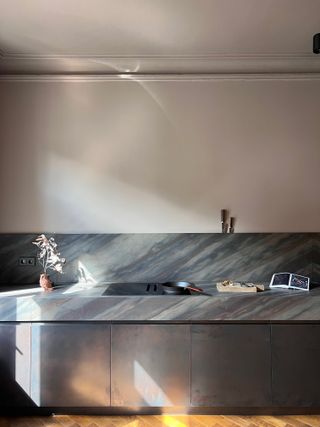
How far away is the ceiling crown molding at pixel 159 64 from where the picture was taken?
8.18 feet

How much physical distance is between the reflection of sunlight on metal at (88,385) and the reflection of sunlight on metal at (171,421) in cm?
41

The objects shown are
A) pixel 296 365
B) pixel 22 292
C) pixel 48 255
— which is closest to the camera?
pixel 296 365

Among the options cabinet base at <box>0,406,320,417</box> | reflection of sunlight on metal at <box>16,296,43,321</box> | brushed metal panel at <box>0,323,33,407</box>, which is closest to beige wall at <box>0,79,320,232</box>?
reflection of sunlight on metal at <box>16,296,43,321</box>

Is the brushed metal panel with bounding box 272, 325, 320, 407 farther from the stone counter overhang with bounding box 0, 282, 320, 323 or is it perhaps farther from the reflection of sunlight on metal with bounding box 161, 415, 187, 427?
the reflection of sunlight on metal with bounding box 161, 415, 187, 427

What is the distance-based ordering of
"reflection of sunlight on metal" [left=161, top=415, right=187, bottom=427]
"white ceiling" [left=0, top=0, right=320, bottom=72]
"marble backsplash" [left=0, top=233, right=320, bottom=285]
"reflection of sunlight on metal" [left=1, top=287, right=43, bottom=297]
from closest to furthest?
"white ceiling" [left=0, top=0, right=320, bottom=72], "reflection of sunlight on metal" [left=161, top=415, right=187, bottom=427], "reflection of sunlight on metal" [left=1, top=287, right=43, bottom=297], "marble backsplash" [left=0, top=233, right=320, bottom=285]

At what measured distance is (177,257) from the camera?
2.57 meters

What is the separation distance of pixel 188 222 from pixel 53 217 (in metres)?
1.14

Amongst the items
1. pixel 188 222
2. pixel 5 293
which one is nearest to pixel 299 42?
pixel 188 222

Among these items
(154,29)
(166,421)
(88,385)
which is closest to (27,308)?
(88,385)

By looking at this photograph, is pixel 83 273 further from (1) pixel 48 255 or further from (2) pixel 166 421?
(2) pixel 166 421

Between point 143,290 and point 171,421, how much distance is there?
2.90ft

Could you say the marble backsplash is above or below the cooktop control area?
above

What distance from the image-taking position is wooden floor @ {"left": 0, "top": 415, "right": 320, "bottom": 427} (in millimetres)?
2045

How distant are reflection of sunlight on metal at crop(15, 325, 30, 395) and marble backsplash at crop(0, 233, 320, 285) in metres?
0.54
